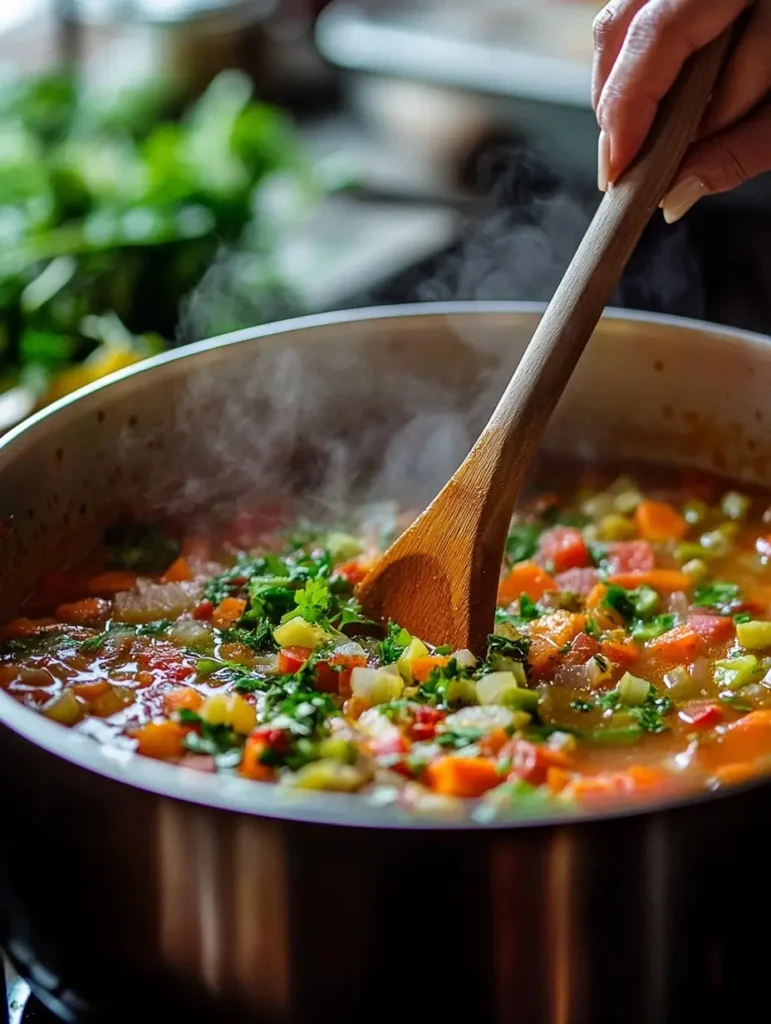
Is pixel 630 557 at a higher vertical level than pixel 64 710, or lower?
lower

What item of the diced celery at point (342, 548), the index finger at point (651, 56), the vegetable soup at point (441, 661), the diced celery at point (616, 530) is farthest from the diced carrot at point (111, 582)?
the index finger at point (651, 56)

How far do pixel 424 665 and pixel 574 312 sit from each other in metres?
0.59

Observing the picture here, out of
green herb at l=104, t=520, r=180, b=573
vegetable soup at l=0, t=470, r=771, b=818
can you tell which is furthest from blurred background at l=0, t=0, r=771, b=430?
vegetable soup at l=0, t=470, r=771, b=818

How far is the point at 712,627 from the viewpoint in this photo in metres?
2.02

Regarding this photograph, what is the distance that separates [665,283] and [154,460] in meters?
1.61

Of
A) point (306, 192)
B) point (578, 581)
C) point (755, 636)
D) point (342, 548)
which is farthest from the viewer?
point (306, 192)

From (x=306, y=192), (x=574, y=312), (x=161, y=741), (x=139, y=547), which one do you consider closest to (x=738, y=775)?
(x=161, y=741)

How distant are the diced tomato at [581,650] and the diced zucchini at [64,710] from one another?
0.70 metres

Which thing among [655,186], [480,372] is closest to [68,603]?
[480,372]

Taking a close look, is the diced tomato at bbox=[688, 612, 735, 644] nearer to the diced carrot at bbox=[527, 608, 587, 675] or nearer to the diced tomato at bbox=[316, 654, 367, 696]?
the diced carrot at bbox=[527, 608, 587, 675]

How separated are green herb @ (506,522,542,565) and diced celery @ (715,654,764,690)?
19.2 inches

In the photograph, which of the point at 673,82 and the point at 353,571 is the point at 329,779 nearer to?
the point at 353,571

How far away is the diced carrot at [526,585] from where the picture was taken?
7.08 feet

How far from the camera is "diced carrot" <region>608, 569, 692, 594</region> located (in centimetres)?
217
